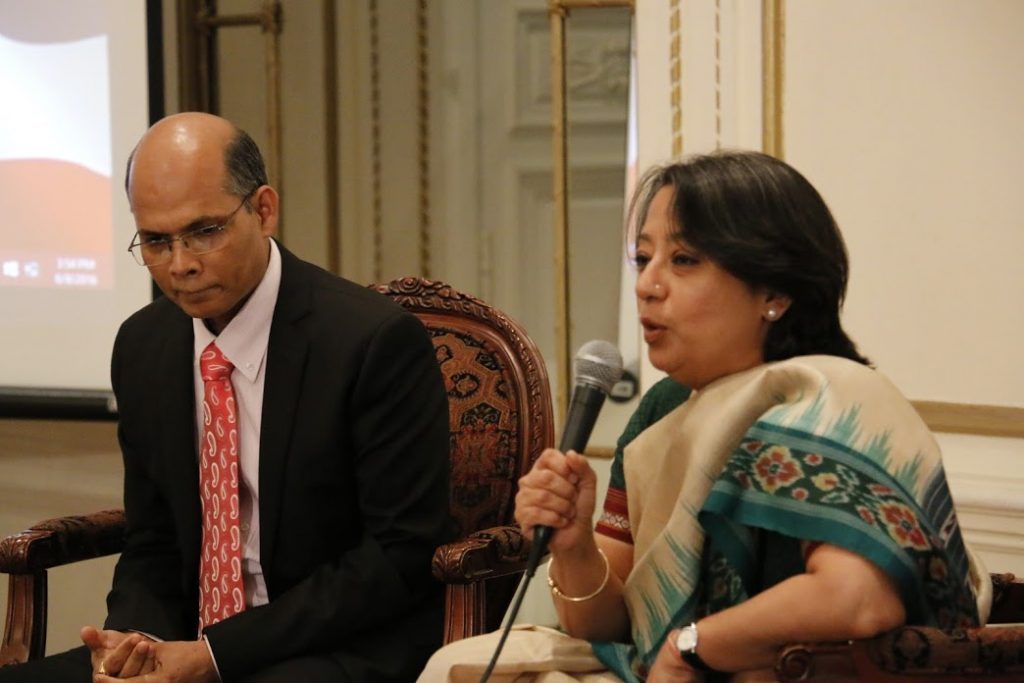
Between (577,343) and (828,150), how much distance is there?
139 centimetres

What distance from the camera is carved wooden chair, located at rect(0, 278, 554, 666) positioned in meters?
2.00

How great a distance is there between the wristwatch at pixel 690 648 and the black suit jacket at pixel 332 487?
57cm

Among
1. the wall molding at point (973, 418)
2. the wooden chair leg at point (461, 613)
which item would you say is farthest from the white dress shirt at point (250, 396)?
the wall molding at point (973, 418)

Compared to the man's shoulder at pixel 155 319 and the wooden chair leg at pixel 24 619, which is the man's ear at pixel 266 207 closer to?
the man's shoulder at pixel 155 319

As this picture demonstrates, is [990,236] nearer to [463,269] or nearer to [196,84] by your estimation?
[463,269]

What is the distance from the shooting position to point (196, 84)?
409 centimetres

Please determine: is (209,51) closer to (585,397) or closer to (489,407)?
(489,407)

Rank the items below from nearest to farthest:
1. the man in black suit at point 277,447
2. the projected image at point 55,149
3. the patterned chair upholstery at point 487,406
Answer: the man in black suit at point 277,447
the patterned chair upholstery at point 487,406
the projected image at point 55,149

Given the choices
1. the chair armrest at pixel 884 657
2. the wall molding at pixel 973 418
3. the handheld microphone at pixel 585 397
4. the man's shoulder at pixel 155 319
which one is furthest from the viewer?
the wall molding at pixel 973 418

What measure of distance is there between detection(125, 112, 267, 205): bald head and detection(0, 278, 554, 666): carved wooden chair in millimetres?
494

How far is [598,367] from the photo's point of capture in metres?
1.41

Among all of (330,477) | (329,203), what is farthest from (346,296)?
(329,203)

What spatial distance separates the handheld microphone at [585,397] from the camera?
1.40 m

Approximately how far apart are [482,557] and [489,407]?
405mm
